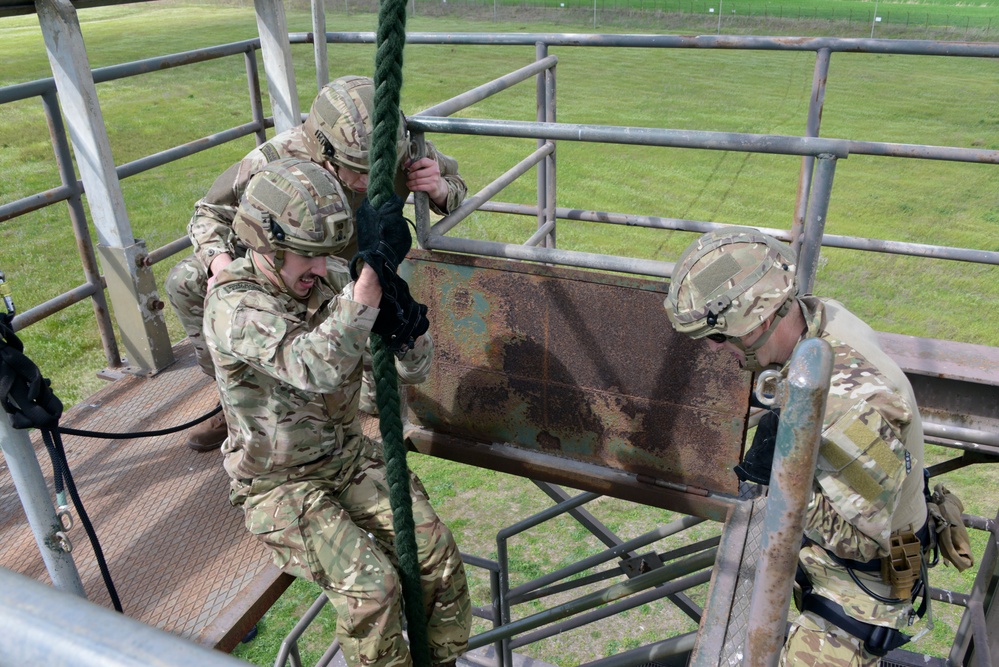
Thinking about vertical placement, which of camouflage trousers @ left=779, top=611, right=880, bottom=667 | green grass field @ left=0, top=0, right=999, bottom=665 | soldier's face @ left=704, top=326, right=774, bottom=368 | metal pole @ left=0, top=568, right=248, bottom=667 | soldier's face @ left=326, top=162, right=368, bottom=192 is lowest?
green grass field @ left=0, top=0, right=999, bottom=665

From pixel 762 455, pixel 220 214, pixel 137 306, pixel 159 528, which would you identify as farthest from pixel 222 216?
pixel 762 455

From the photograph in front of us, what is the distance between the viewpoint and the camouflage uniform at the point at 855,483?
7.73 feet

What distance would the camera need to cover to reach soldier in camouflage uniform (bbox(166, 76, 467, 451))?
3.25m

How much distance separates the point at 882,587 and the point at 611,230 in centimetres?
1473

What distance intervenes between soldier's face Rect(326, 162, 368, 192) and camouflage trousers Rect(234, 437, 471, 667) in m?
1.11

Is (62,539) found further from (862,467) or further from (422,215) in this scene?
(862,467)

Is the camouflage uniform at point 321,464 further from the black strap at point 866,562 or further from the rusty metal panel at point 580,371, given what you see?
the black strap at point 866,562

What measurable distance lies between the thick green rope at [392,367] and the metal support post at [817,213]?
1225 mm

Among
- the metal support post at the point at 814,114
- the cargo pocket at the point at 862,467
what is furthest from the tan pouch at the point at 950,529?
the metal support post at the point at 814,114

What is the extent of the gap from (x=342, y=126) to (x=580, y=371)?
1.39 m

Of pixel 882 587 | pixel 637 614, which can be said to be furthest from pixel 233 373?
pixel 637 614

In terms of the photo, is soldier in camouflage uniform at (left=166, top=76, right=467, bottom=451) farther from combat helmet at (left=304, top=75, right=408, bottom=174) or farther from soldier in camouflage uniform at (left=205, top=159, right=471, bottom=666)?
soldier in camouflage uniform at (left=205, top=159, right=471, bottom=666)

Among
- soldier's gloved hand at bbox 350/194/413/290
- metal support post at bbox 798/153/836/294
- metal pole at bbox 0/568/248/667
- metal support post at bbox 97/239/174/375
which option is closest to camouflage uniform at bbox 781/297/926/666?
metal support post at bbox 798/153/836/294

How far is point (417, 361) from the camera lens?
3098 mm
